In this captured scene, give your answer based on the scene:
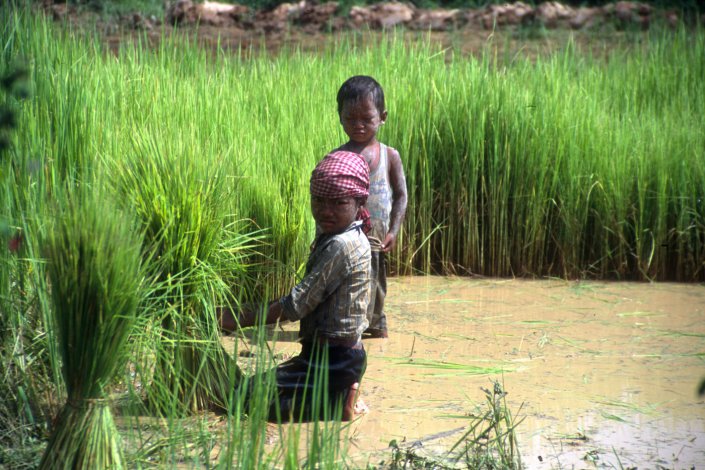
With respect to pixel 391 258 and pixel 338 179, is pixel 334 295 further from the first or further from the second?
pixel 391 258

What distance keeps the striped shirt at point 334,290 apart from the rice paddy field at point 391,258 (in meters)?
0.23

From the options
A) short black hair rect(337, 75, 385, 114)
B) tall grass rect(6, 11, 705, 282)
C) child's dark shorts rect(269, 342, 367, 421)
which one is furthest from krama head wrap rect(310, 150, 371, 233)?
tall grass rect(6, 11, 705, 282)

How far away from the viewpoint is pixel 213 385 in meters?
3.43

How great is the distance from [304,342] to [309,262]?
32 centimetres

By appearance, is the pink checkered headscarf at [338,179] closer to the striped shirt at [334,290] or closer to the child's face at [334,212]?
the child's face at [334,212]

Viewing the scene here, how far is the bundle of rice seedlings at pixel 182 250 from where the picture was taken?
3.13 m

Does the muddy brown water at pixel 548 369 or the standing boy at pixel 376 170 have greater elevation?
the standing boy at pixel 376 170

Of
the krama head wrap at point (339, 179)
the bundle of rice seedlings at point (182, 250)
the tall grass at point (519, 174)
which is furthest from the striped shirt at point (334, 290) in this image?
the tall grass at point (519, 174)

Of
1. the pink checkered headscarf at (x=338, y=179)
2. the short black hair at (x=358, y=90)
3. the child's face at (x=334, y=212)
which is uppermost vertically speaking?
the short black hair at (x=358, y=90)

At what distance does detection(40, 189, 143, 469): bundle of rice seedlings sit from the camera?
7.98 feet

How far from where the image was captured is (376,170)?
433cm

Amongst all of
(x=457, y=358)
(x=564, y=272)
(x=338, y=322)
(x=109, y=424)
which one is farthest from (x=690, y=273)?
(x=109, y=424)

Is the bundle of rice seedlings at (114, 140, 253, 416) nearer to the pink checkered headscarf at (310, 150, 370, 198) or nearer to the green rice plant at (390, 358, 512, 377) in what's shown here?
the pink checkered headscarf at (310, 150, 370, 198)

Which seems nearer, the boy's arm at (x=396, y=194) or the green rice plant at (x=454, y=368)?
the green rice plant at (x=454, y=368)
